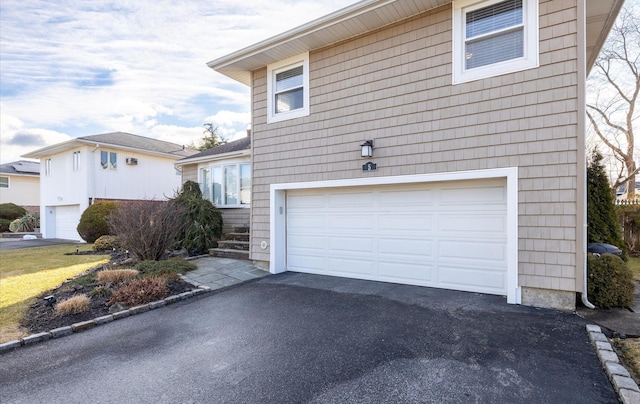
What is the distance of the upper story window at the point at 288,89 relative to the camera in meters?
7.49

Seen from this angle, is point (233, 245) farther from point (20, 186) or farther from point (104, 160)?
point (20, 186)

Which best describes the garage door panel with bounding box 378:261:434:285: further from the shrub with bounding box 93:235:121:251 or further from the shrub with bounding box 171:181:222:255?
the shrub with bounding box 93:235:121:251

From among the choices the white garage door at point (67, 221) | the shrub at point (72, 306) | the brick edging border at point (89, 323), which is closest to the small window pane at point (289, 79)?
the brick edging border at point (89, 323)

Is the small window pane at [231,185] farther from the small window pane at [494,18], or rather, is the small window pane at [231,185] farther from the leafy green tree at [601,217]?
the leafy green tree at [601,217]

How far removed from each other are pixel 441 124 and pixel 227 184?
8.18 metres

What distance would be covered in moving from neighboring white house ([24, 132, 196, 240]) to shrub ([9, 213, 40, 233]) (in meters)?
3.32

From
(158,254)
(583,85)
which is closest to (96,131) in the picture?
(158,254)

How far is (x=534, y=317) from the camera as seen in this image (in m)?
4.48

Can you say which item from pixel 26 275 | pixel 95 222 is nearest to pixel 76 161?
pixel 95 222

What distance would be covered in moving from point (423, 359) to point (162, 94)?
15.6 m

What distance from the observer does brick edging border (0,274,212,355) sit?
408 cm

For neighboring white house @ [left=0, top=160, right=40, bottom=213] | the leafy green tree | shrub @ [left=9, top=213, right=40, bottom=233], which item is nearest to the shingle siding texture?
the leafy green tree

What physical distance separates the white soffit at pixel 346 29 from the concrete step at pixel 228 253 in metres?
4.89

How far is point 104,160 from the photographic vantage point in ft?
53.4
